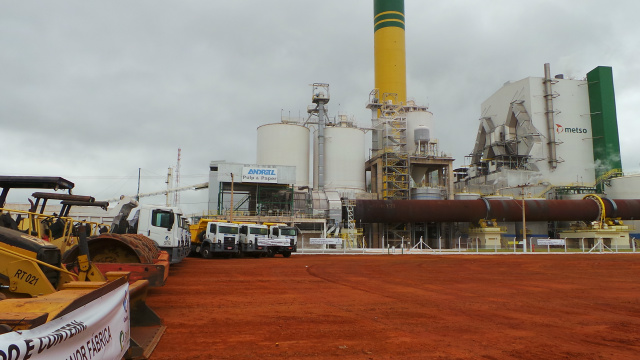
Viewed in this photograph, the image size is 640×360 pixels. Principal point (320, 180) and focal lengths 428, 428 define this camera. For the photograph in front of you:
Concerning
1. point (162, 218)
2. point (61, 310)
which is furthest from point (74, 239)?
point (61, 310)

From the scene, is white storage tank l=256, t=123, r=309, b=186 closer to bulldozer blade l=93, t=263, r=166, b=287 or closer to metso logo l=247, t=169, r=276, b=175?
metso logo l=247, t=169, r=276, b=175

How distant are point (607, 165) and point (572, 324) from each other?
6935 cm

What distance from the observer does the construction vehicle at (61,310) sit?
2424 mm

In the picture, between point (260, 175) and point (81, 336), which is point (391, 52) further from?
point (81, 336)

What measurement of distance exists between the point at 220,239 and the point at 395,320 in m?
21.3

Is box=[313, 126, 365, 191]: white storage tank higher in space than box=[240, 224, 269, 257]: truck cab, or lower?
higher

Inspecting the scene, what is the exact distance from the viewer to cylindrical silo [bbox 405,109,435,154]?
63.0m

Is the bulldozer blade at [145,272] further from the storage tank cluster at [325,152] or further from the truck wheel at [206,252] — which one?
the storage tank cluster at [325,152]

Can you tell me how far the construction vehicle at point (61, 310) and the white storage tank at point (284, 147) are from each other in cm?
4899

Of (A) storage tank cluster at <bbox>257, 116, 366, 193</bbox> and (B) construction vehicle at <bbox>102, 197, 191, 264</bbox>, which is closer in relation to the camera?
(B) construction vehicle at <bbox>102, 197, 191, 264</bbox>

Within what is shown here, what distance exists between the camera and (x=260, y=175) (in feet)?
155

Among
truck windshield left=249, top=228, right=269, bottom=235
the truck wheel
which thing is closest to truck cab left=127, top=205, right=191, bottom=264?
the truck wheel

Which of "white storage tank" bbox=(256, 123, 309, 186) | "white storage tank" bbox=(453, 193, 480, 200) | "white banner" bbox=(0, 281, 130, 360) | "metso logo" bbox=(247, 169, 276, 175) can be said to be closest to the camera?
"white banner" bbox=(0, 281, 130, 360)

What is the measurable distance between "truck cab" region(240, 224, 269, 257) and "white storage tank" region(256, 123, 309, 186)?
1017 inches
